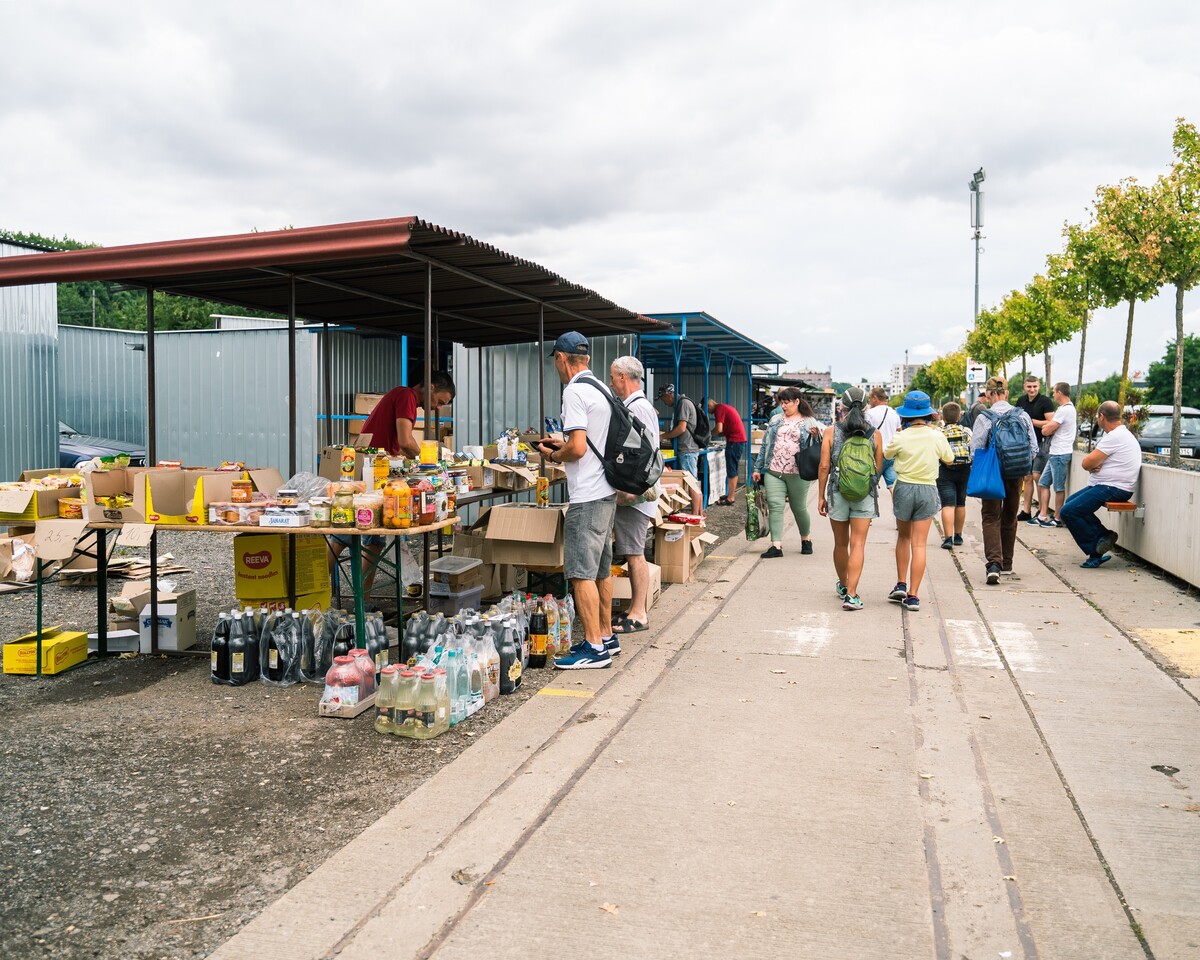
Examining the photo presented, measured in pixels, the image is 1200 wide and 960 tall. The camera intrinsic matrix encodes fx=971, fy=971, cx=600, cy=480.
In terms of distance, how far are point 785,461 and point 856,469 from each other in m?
2.66

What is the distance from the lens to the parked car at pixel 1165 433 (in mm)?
20609

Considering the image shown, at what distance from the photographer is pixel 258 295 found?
787cm

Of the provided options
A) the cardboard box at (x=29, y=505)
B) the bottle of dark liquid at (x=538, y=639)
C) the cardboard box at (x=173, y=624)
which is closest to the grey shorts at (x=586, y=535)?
the bottle of dark liquid at (x=538, y=639)

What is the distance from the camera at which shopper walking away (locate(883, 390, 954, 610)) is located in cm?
780

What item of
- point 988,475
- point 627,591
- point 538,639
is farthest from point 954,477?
point 538,639

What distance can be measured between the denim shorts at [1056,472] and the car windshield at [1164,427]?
10.2m

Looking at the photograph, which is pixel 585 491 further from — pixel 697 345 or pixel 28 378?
pixel 697 345

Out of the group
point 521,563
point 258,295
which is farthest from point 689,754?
point 258,295

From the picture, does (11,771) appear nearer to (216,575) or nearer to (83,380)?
(216,575)

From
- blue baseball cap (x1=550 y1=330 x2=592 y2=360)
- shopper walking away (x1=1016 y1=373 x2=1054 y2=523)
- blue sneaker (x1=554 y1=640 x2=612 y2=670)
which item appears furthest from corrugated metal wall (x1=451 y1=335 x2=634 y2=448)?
blue sneaker (x1=554 y1=640 x2=612 y2=670)

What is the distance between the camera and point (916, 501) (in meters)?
7.81

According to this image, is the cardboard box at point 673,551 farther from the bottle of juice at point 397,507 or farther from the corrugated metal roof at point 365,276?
the bottle of juice at point 397,507

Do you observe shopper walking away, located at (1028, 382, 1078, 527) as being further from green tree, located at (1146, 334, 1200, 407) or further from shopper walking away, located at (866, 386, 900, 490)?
green tree, located at (1146, 334, 1200, 407)

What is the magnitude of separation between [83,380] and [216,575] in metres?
11.7
